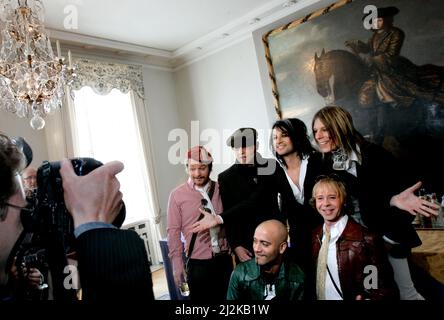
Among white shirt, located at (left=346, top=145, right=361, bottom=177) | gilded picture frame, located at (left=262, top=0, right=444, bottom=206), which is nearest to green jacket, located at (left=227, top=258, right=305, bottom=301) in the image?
white shirt, located at (left=346, top=145, right=361, bottom=177)

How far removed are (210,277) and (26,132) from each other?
2392 millimetres

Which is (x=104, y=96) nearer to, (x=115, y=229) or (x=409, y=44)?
(x=409, y=44)

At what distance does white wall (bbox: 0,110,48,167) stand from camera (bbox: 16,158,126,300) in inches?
113

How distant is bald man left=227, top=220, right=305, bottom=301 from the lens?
4.18ft

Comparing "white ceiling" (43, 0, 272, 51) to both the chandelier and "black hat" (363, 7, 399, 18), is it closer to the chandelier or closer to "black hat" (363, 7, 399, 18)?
the chandelier

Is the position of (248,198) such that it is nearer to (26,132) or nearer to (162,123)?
(26,132)

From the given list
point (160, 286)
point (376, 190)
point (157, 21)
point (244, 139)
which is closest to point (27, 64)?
point (244, 139)

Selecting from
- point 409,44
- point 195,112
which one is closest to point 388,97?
point 409,44

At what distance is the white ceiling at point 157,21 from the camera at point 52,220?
2.72m

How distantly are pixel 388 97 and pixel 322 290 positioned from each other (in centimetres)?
203

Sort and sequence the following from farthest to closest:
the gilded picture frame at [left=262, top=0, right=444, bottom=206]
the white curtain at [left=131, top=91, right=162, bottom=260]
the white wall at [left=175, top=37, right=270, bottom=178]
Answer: the white curtain at [left=131, top=91, right=162, bottom=260]
the white wall at [left=175, top=37, right=270, bottom=178]
the gilded picture frame at [left=262, top=0, right=444, bottom=206]

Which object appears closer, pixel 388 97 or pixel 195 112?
pixel 388 97

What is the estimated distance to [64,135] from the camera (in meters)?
3.16

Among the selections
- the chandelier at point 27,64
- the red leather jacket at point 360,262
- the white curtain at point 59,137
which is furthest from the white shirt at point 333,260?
the white curtain at point 59,137
